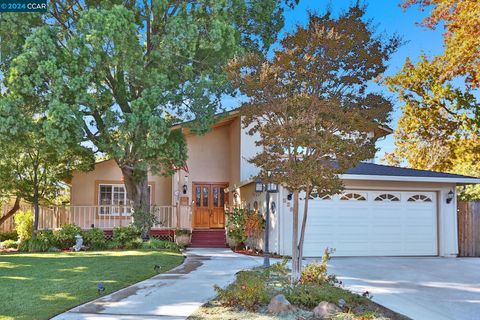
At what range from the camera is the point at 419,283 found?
30.2ft

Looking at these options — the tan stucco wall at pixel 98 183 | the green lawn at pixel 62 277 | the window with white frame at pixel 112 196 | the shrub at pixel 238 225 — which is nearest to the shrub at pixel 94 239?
the green lawn at pixel 62 277

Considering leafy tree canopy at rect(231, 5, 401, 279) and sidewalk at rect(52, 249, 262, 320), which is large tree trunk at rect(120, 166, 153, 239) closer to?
sidewalk at rect(52, 249, 262, 320)

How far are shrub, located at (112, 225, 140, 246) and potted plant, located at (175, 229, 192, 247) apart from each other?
4.80ft

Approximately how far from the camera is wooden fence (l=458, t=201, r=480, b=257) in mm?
15039

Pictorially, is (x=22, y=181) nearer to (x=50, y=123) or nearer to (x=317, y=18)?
(x=50, y=123)

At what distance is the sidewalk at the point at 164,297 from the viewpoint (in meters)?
6.38

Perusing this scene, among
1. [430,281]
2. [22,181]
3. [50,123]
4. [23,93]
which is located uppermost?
[23,93]

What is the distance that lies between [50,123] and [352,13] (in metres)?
8.81

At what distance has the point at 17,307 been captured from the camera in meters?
6.68

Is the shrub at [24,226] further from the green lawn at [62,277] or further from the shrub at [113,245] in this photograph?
the green lawn at [62,277]

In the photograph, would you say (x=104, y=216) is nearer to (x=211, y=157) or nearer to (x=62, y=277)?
(x=211, y=157)

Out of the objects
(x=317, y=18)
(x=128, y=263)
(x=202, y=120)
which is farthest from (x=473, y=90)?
(x=128, y=263)

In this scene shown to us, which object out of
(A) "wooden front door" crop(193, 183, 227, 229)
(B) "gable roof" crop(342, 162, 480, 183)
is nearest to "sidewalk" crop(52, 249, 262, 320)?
(B) "gable roof" crop(342, 162, 480, 183)

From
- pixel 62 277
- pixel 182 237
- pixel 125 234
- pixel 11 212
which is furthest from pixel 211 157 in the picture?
pixel 62 277
